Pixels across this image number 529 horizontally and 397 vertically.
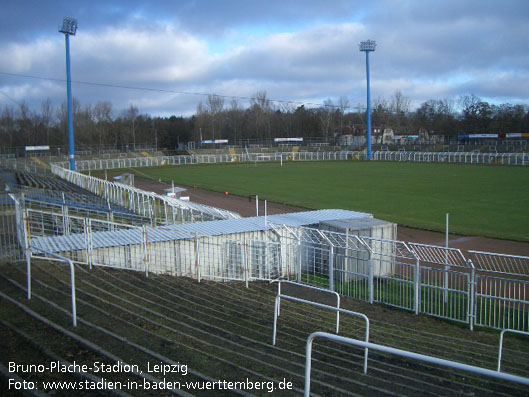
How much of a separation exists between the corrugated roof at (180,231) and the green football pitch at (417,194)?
812 cm

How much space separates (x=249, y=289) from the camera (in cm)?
1109

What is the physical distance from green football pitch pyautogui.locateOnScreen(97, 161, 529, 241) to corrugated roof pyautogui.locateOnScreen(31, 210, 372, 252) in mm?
8120

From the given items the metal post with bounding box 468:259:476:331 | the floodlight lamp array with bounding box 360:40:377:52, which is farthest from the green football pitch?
the floodlight lamp array with bounding box 360:40:377:52

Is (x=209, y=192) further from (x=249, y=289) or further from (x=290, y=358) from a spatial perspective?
(x=290, y=358)

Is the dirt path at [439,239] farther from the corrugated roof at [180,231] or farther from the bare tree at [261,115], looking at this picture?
the bare tree at [261,115]

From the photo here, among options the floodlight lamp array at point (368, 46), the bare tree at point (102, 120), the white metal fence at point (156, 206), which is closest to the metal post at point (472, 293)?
the white metal fence at point (156, 206)

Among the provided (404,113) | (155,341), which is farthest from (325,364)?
(404,113)

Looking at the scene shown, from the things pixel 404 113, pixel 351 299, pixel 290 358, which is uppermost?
pixel 404 113

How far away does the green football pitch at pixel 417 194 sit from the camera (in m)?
22.1

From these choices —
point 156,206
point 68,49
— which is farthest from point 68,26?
point 156,206

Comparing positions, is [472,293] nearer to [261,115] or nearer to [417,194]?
[417,194]

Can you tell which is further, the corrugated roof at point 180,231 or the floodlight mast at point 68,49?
the floodlight mast at point 68,49

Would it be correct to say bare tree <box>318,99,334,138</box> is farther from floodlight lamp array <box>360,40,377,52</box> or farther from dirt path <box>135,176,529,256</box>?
dirt path <box>135,176,529,256</box>

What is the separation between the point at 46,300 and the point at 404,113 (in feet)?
441
